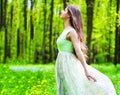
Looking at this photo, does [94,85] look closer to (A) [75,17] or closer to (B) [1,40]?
(A) [75,17]

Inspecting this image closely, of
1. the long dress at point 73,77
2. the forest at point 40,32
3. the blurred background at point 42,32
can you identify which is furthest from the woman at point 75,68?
the forest at point 40,32

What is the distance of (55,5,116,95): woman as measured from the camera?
6.71 metres

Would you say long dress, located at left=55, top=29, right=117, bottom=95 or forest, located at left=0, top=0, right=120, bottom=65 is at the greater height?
long dress, located at left=55, top=29, right=117, bottom=95

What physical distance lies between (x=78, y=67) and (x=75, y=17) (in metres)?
0.71

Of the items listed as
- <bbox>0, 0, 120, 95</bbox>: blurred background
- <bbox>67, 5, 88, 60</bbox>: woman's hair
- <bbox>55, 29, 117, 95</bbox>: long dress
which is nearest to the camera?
<bbox>55, 29, 117, 95</bbox>: long dress

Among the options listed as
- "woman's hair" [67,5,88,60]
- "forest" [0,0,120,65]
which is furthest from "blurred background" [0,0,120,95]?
"woman's hair" [67,5,88,60]

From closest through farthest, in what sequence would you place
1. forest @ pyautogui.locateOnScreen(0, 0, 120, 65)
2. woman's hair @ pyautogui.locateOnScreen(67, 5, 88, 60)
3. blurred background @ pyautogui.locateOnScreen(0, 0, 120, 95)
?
woman's hair @ pyautogui.locateOnScreen(67, 5, 88, 60) → blurred background @ pyautogui.locateOnScreen(0, 0, 120, 95) → forest @ pyautogui.locateOnScreen(0, 0, 120, 65)

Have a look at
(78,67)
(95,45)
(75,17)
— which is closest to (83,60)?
(78,67)

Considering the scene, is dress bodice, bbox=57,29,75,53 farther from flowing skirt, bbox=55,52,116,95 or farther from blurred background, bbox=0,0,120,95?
blurred background, bbox=0,0,120,95

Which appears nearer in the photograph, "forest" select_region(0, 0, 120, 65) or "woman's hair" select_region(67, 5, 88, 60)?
"woman's hair" select_region(67, 5, 88, 60)

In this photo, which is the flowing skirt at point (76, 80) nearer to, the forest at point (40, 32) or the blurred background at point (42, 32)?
the blurred background at point (42, 32)

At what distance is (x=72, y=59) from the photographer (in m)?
6.86

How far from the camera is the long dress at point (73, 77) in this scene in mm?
6707

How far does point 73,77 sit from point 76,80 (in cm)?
7
